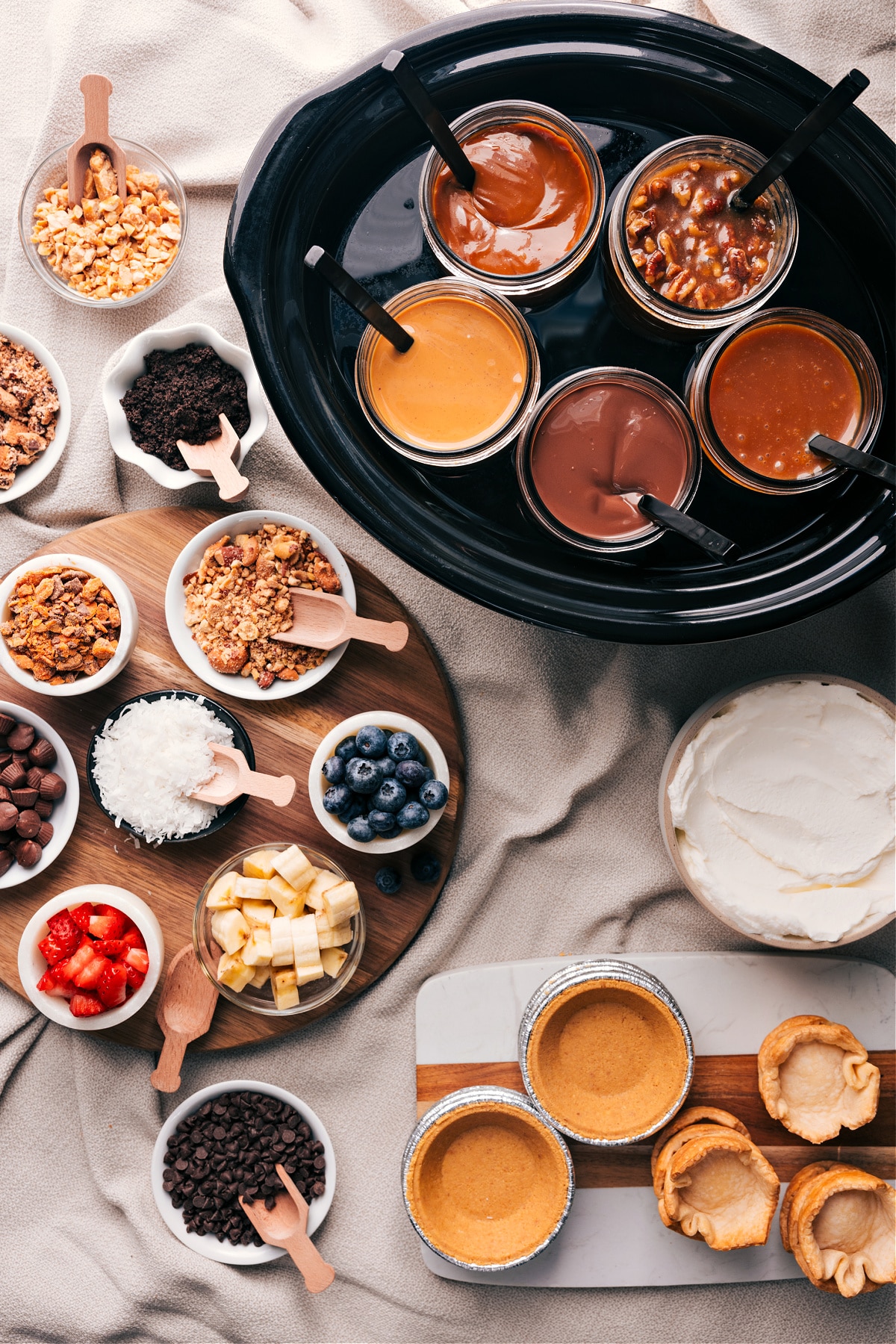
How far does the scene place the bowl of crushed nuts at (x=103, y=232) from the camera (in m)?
2.22

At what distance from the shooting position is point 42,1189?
228cm

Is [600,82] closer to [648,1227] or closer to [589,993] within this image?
[589,993]

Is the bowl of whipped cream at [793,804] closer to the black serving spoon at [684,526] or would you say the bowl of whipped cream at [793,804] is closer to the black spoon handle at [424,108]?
the black serving spoon at [684,526]

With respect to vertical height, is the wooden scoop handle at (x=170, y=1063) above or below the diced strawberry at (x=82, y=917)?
below

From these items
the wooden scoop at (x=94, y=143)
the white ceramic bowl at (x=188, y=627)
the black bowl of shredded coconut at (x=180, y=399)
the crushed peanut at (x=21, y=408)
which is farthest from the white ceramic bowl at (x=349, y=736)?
→ the wooden scoop at (x=94, y=143)

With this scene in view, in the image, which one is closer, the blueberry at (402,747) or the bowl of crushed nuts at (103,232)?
the blueberry at (402,747)

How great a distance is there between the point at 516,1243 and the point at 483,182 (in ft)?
7.16

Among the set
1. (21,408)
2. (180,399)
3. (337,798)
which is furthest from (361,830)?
(21,408)

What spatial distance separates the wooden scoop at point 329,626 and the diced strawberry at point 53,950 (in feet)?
2.66

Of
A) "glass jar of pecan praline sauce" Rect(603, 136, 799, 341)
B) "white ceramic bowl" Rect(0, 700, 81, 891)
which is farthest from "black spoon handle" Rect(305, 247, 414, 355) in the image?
"white ceramic bowl" Rect(0, 700, 81, 891)

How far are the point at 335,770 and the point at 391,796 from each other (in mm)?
137

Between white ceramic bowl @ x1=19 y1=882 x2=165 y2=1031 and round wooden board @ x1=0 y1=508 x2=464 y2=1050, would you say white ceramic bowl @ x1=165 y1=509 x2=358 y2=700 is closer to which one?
round wooden board @ x1=0 y1=508 x2=464 y2=1050

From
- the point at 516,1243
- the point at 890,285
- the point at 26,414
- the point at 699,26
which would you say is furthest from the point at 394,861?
the point at 699,26

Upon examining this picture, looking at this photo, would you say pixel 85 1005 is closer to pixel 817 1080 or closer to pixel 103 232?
pixel 817 1080
